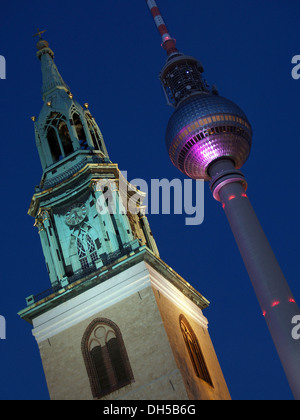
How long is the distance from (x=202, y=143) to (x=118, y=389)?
119 feet

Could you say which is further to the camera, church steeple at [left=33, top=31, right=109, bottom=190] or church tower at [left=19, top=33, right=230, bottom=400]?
church steeple at [left=33, top=31, right=109, bottom=190]

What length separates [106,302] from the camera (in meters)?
44.6

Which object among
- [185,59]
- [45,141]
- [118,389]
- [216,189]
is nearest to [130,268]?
[118,389]

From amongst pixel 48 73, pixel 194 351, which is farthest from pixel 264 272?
pixel 48 73

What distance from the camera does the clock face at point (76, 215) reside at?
166ft

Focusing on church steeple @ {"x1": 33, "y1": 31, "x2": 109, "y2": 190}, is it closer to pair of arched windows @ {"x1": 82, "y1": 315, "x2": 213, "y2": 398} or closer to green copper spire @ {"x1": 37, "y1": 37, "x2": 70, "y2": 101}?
green copper spire @ {"x1": 37, "y1": 37, "x2": 70, "y2": 101}

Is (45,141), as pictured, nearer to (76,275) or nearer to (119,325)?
(76,275)

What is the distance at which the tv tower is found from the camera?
2302 inches


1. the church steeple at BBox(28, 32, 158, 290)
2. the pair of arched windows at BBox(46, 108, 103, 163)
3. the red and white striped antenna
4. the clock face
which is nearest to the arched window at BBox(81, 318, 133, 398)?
the church steeple at BBox(28, 32, 158, 290)

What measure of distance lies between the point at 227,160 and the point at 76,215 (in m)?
25.9

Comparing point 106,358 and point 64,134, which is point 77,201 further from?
point 106,358

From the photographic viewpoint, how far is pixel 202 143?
235 ft

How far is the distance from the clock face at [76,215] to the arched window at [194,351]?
10591 millimetres

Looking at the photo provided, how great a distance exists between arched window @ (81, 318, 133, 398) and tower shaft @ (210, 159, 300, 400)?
1861 cm
